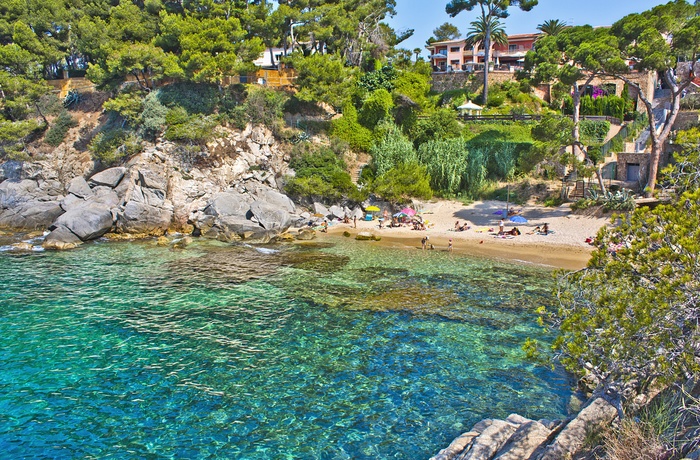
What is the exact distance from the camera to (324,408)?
1524 cm

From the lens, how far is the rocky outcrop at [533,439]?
978cm

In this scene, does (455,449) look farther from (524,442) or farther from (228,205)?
(228,205)

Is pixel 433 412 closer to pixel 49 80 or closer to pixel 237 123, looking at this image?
pixel 237 123

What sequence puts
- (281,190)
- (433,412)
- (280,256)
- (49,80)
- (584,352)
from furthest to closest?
(49,80) < (281,190) < (280,256) < (433,412) < (584,352)

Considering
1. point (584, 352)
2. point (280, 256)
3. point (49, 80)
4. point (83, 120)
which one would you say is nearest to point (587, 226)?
point (280, 256)

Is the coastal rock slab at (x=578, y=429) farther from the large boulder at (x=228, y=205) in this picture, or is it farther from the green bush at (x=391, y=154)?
the green bush at (x=391, y=154)

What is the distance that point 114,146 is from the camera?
44.5 metres

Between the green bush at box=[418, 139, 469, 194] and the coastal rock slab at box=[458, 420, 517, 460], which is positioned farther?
the green bush at box=[418, 139, 469, 194]

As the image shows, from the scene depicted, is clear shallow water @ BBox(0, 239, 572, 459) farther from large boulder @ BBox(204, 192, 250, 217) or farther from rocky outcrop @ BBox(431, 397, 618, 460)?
large boulder @ BBox(204, 192, 250, 217)

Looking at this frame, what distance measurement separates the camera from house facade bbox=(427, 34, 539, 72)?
61.7 meters

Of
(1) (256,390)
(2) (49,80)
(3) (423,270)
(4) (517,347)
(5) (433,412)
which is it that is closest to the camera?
(5) (433,412)

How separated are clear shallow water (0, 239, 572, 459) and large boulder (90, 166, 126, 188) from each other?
12877 mm

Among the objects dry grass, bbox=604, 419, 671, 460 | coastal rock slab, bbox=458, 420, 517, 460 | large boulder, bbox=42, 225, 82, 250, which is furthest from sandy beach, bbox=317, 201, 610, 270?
dry grass, bbox=604, 419, 671, 460

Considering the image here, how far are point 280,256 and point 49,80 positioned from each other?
41165 mm
